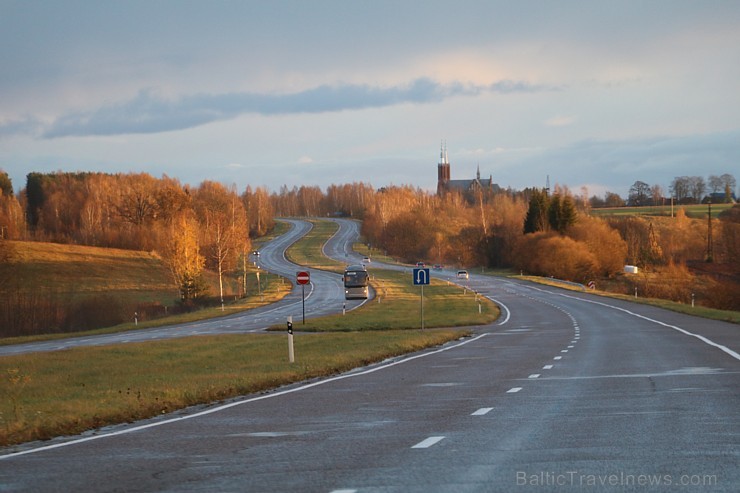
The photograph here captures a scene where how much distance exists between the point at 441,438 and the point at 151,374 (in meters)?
13.8

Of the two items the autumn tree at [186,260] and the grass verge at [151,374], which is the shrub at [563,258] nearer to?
the autumn tree at [186,260]

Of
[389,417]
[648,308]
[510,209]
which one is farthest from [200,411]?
[510,209]

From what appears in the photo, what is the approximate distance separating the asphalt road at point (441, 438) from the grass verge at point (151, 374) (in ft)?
2.85

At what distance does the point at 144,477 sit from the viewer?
8328 millimetres

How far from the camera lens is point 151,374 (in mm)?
22531

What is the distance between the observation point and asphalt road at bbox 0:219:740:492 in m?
7.82

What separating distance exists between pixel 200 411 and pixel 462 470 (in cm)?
753

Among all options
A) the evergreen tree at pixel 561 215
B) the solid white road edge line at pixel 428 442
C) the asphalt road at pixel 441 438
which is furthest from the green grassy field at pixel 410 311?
the solid white road edge line at pixel 428 442

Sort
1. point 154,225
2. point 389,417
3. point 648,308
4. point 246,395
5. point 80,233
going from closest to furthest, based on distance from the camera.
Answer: point 389,417 → point 246,395 → point 648,308 → point 154,225 → point 80,233

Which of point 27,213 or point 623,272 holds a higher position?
point 27,213

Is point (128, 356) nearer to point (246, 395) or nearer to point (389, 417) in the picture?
point (246, 395)

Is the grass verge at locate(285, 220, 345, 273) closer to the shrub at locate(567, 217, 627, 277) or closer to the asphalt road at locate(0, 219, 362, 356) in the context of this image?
the asphalt road at locate(0, 219, 362, 356)

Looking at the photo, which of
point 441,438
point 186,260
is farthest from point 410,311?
point 441,438

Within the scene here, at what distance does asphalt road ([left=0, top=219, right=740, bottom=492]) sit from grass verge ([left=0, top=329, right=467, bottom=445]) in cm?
87
